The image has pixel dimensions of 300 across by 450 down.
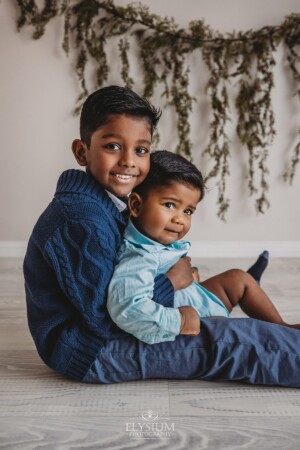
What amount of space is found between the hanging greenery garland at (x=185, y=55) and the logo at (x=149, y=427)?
192cm

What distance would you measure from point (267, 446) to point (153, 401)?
1.04 ft

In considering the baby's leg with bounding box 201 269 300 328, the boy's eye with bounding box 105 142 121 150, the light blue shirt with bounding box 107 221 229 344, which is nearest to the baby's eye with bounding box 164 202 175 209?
the light blue shirt with bounding box 107 221 229 344

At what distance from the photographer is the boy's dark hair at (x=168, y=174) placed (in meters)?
1.37

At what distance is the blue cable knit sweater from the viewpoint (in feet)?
4.17

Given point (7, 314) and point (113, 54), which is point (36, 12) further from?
point (7, 314)

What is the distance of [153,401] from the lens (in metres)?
1.33

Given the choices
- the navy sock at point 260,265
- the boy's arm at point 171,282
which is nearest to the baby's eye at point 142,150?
the boy's arm at point 171,282

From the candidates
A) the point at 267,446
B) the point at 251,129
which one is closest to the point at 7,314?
the point at 267,446

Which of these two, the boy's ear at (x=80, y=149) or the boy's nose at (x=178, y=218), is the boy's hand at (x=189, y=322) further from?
the boy's ear at (x=80, y=149)

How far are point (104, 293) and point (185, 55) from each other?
6.64 feet

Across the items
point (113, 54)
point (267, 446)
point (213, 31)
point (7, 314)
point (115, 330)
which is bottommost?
point (7, 314)

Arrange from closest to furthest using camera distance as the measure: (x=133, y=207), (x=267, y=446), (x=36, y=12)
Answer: (x=267, y=446) → (x=133, y=207) → (x=36, y=12)

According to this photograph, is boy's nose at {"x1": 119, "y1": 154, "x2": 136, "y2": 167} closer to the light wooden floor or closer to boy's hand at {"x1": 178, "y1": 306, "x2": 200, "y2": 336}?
boy's hand at {"x1": 178, "y1": 306, "x2": 200, "y2": 336}

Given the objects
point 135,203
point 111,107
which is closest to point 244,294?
point 135,203
